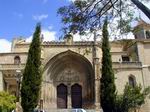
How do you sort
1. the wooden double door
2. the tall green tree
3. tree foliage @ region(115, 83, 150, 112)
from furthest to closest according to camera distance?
the wooden double door
tree foliage @ region(115, 83, 150, 112)
the tall green tree

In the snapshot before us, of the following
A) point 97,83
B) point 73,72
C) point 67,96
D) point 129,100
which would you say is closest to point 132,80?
point 97,83

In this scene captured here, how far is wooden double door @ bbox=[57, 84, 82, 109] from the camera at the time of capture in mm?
41781

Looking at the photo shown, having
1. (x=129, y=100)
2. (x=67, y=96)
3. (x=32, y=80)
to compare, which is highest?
(x=32, y=80)

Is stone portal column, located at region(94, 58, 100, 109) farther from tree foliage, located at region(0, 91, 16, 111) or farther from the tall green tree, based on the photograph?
tree foliage, located at region(0, 91, 16, 111)

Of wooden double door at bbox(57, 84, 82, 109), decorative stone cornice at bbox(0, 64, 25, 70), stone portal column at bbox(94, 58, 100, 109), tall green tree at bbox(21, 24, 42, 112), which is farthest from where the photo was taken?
wooden double door at bbox(57, 84, 82, 109)

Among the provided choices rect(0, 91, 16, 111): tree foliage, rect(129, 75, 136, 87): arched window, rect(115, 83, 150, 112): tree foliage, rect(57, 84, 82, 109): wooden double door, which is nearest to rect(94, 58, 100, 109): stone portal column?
rect(115, 83, 150, 112): tree foliage

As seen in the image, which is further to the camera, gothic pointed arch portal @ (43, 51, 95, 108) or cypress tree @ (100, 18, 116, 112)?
A: gothic pointed arch portal @ (43, 51, 95, 108)

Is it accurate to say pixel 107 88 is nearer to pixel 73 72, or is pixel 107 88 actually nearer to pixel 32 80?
pixel 32 80

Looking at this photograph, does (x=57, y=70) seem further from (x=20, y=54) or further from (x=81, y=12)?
(x=81, y=12)

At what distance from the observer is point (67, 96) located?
41688 millimetres

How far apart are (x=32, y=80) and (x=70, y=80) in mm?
8330

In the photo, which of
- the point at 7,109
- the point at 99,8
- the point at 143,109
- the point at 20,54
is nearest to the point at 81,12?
the point at 99,8

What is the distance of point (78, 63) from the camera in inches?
1668

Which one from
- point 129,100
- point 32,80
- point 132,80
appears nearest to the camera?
point 32,80
